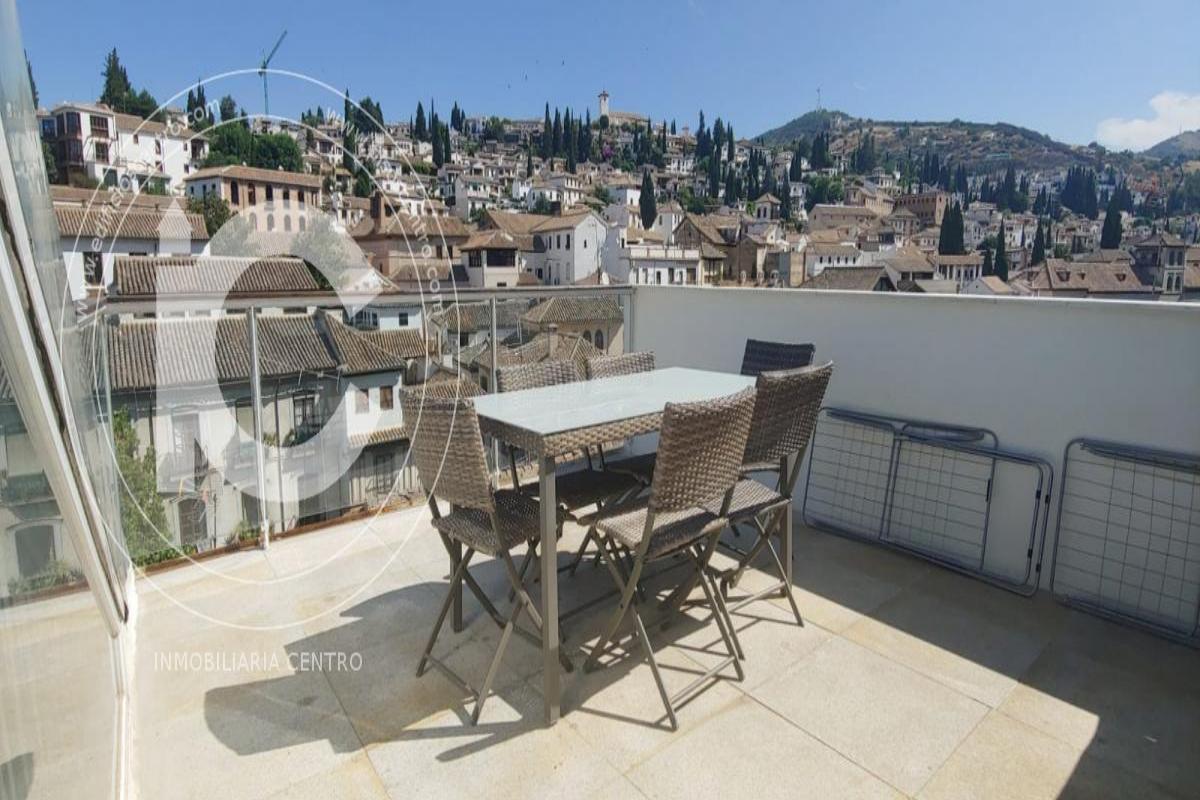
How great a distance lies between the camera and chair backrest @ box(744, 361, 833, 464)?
2479mm

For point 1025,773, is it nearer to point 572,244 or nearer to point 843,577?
point 843,577

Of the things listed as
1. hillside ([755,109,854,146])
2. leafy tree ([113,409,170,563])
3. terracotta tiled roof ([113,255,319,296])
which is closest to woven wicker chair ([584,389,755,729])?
terracotta tiled roof ([113,255,319,296])

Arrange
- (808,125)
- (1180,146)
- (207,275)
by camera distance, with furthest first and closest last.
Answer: (808,125)
(1180,146)
(207,275)

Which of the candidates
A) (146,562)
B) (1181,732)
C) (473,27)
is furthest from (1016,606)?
(473,27)

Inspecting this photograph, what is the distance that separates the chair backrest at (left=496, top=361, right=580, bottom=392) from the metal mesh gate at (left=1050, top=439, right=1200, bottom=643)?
233 centimetres

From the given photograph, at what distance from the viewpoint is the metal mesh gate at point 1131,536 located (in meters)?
2.64

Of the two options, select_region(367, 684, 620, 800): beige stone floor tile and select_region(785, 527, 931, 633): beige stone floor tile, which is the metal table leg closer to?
select_region(367, 684, 620, 800): beige stone floor tile

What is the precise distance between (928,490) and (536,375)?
214 centimetres

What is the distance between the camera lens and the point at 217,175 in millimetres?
2617

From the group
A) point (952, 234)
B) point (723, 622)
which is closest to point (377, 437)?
point (723, 622)

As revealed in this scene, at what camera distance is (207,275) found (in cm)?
321

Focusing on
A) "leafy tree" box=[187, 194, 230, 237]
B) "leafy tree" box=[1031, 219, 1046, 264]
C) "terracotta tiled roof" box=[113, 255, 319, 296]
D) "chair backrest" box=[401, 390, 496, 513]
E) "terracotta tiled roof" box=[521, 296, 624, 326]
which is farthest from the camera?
"leafy tree" box=[1031, 219, 1046, 264]

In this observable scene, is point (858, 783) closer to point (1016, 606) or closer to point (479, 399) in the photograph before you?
point (1016, 606)

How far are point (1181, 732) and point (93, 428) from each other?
3.91 meters
